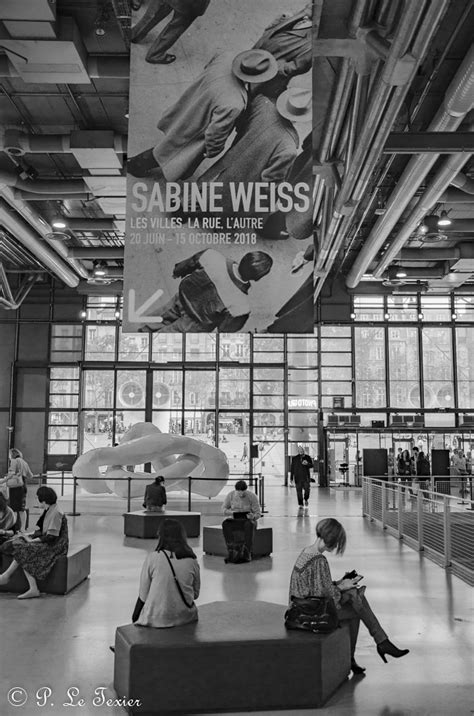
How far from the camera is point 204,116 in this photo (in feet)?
15.5

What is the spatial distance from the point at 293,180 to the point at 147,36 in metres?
1.46

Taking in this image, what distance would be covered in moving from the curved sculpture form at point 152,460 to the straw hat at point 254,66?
14128 millimetres

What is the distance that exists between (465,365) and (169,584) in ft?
86.9

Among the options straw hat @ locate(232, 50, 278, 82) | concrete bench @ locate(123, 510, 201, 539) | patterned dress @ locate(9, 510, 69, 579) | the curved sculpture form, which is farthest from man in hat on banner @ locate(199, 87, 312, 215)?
the curved sculpture form

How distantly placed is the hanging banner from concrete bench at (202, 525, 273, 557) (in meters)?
6.67

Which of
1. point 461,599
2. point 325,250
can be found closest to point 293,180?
point 461,599

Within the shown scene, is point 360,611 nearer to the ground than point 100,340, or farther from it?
nearer to the ground

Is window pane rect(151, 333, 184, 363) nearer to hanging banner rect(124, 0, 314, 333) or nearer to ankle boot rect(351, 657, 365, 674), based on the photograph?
ankle boot rect(351, 657, 365, 674)

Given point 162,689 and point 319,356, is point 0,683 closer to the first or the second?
point 162,689

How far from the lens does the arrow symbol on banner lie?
453 cm

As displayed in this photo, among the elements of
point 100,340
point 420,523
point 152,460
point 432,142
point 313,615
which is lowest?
point 420,523

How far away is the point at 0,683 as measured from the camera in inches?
193

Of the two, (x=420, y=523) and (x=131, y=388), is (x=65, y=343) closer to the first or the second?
(x=131, y=388)

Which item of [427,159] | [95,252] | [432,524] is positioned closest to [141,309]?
[432,524]
